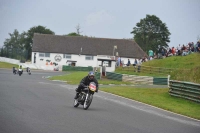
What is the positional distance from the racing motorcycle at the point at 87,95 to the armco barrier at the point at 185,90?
8789 mm

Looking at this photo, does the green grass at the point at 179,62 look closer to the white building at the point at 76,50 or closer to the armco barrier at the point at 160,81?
the armco barrier at the point at 160,81

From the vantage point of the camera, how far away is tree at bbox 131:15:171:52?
119812 mm

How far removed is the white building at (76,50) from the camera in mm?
102188

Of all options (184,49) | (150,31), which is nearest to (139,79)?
(184,49)

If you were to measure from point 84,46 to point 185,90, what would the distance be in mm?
79106

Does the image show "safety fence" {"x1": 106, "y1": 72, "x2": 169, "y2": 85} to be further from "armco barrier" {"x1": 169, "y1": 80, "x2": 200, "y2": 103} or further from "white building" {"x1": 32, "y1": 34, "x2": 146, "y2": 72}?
"white building" {"x1": 32, "y1": 34, "x2": 146, "y2": 72}

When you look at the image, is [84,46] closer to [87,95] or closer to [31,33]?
[31,33]

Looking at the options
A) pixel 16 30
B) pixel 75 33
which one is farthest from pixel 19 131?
pixel 16 30

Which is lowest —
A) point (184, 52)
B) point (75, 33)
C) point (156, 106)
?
point (156, 106)

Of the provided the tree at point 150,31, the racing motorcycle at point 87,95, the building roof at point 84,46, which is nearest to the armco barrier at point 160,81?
the racing motorcycle at point 87,95

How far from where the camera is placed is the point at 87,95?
717 inches

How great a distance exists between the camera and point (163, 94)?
30469mm

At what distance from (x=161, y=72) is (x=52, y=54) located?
53.9 meters

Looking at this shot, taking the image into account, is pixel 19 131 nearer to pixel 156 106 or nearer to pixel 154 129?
pixel 154 129
